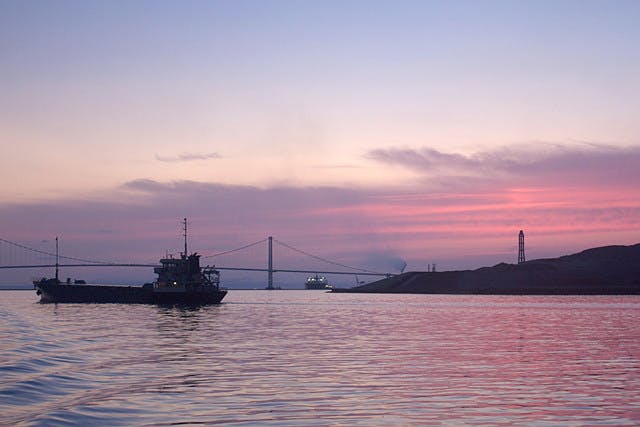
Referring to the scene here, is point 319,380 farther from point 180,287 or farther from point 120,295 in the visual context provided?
point 120,295

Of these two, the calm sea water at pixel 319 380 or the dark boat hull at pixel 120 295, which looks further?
the dark boat hull at pixel 120 295

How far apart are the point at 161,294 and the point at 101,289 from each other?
1890cm

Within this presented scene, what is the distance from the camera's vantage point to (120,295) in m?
137

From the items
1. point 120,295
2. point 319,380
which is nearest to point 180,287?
point 120,295

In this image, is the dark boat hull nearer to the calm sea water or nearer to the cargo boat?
the cargo boat

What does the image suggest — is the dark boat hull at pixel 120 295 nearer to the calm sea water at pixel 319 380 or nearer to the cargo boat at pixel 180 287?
the cargo boat at pixel 180 287

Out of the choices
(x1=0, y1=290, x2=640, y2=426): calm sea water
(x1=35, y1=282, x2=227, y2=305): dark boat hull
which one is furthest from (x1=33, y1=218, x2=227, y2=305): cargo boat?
(x1=0, y1=290, x2=640, y2=426): calm sea water

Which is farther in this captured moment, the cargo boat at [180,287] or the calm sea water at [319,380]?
the cargo boat at [180,287]

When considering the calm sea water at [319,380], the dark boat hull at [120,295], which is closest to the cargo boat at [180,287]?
the dark boat hull at [120,295]

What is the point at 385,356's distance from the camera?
3900 cm

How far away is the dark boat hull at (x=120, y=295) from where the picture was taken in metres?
126

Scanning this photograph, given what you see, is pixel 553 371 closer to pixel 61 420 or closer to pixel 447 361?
pixel 447 361

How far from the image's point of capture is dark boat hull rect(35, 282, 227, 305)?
126 m

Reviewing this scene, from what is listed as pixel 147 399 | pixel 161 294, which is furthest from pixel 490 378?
pixel 161 294
